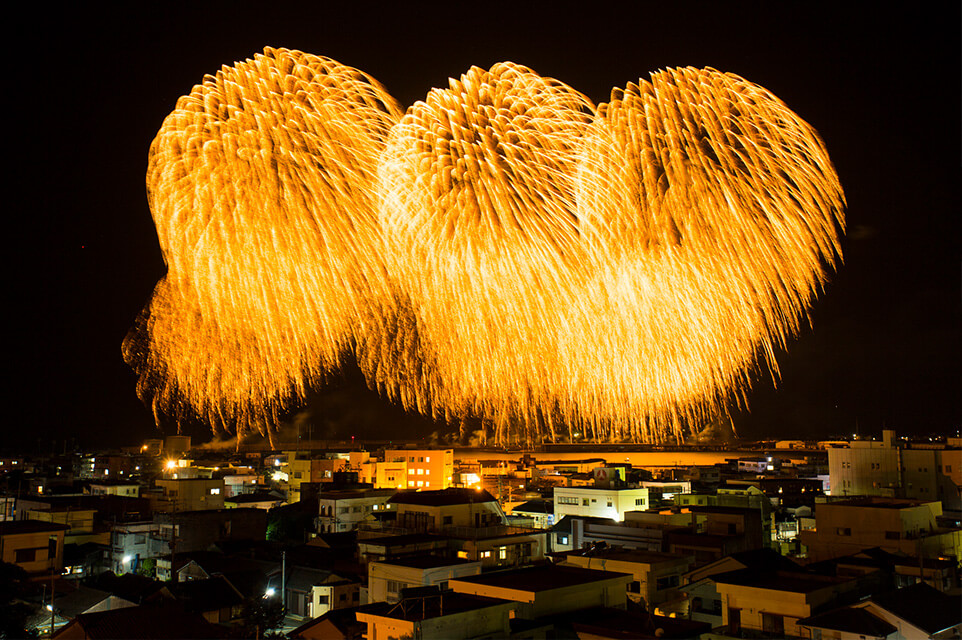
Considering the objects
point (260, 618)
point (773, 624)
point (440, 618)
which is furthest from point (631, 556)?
point (260, 618)

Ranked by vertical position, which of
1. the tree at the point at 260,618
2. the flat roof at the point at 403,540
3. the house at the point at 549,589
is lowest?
the tree at the point at 260,618

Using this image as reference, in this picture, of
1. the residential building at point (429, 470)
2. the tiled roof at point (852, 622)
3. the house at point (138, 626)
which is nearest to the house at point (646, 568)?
the tiled roof at point (852, 622)

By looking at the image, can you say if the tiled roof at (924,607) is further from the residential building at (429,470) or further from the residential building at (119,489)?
the residential building at (119,489)

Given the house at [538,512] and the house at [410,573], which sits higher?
the house at [410,573]

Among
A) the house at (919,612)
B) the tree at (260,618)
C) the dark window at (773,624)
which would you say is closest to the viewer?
the house at (919,612)

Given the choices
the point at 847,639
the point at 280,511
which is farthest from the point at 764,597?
the point at 280,511

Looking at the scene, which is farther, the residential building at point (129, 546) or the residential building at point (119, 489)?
the residential building at point (119, 489)

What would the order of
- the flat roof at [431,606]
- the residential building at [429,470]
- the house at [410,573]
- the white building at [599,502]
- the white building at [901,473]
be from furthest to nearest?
1. the residential building at [429,470]
2. the white building at [901,473]
3. the white building at [599,502]
4. the house at [410,573]
5. the flat roof at [431,606]

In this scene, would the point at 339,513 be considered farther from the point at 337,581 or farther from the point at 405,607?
the point at 405,607
